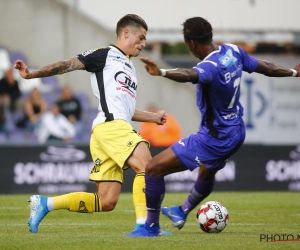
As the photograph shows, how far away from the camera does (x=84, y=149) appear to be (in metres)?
15.2

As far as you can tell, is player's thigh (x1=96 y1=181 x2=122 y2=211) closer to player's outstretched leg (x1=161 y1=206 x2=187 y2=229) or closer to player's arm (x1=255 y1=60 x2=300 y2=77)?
player's outstretched leg (x1=161 y1=206 x2=187 y2=229)

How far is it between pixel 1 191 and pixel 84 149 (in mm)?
1815

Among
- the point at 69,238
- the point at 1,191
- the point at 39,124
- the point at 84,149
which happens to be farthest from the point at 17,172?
the point at 69,238

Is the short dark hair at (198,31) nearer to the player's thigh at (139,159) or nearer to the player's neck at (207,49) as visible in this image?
the player's neck at (207,49)

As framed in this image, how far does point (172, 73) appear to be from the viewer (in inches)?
273

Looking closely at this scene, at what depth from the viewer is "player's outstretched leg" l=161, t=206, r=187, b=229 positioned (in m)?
8.48

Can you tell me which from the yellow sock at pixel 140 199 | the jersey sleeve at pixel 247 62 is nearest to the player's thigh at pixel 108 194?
the yellow sock at pixel 140 199

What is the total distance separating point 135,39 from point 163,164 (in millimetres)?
1516

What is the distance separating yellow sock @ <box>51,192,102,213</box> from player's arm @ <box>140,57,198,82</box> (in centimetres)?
170

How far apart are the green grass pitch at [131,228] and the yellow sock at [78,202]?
280 mm

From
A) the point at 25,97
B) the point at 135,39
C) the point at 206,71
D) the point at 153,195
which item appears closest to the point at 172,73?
the point at 206,71

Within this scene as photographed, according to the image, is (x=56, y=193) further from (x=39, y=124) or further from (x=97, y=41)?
(x=97, y=41)

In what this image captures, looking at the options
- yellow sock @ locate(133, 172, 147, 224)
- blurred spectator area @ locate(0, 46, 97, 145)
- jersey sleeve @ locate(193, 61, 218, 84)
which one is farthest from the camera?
blurred spectator area @ locate(0, 46, 97, 145)

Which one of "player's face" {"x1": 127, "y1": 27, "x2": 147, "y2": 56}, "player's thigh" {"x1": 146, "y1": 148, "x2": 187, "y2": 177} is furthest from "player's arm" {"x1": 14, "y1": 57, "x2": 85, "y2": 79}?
"player's thigh" {"x1": 146, "y1": 148, "x2": 187, "y2": 177}
